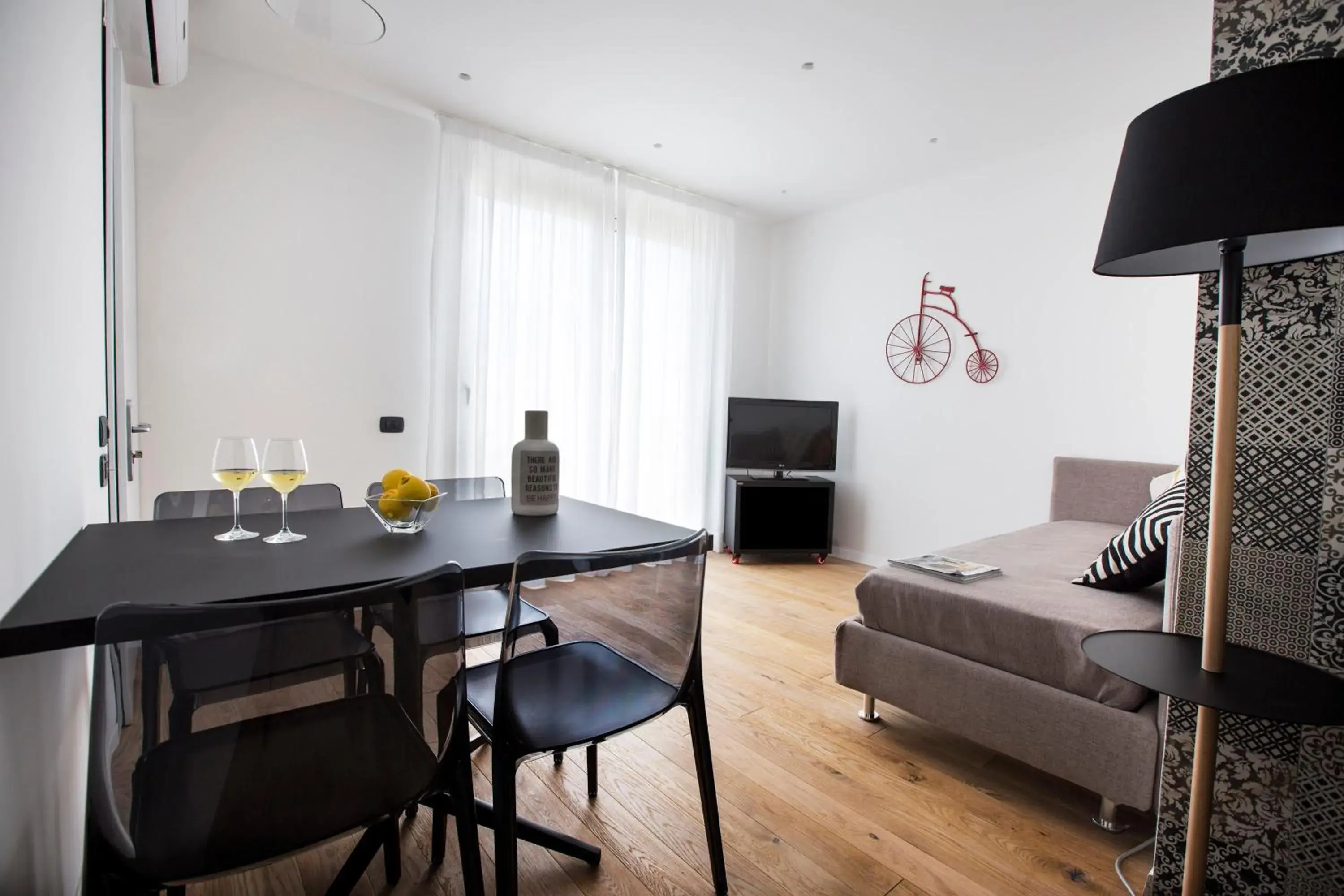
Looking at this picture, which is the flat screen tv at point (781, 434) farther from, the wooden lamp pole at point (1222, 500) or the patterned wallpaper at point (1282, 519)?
the wooden lamp pole at point (1222, 500)

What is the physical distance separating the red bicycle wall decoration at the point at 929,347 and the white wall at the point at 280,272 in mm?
3124

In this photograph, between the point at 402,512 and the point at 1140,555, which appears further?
the point at 1140,555

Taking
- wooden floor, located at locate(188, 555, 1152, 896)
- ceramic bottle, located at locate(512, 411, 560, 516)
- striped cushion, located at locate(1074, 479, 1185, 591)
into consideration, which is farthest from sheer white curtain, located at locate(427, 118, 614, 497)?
striped cushion, located at locate(1074, 479, 1185, 591)

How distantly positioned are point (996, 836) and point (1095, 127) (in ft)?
11.7

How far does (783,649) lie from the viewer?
2986 millimetres

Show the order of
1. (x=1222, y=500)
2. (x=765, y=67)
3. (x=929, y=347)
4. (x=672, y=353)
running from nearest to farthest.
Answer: (x=1222, y=500), (x=765, y=67), (x=929, y=347), (x=672, y=353)

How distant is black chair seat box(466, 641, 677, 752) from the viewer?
3.86 feet

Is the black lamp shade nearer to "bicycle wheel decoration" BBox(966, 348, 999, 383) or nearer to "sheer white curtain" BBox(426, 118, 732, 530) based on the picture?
"sheer white curtain" BBox(426, 118, 732, 530)

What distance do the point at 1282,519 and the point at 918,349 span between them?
3.44 metres

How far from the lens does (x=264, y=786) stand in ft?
2.65

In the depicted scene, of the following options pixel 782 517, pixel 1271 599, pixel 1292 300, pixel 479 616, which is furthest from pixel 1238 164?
pixel 782 517

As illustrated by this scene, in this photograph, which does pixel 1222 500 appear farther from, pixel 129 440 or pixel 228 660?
pixel 129 440

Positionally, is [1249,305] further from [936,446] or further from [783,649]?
[936,446]

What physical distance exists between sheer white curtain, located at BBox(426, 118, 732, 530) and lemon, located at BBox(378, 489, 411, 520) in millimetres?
2262
